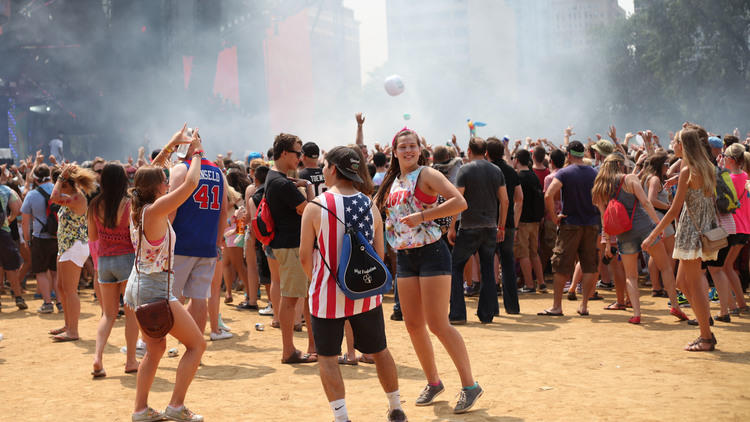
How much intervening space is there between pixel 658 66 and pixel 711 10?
4.08 meters

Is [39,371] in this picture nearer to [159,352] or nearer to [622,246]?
[159,352]

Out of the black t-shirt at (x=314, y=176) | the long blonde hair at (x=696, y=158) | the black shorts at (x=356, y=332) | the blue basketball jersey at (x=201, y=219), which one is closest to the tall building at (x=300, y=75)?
the black t-shirt at (x=314, y=176)

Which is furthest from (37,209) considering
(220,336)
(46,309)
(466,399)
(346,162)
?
(466,399)

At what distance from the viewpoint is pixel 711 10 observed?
4150 cm

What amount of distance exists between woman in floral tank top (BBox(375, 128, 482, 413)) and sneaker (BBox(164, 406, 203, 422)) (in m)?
1.53

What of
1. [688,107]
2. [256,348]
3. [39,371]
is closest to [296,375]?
A: [256,348]

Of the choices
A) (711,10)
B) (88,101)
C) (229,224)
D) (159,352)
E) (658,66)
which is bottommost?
(159,352)

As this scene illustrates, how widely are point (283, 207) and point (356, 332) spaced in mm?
2460

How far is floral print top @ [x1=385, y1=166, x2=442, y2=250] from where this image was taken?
198 inches

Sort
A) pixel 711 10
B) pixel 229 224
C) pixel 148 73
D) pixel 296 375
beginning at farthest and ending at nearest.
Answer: pixel 711 10 → pixel 148 73 → pixel 229 224 → pixel 296 375

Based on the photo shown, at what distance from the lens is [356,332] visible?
173 inches

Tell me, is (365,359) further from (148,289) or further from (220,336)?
(148,289)

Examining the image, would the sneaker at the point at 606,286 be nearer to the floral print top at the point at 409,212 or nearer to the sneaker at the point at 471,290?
the sneaker at the point at 471,290

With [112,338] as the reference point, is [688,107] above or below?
above
